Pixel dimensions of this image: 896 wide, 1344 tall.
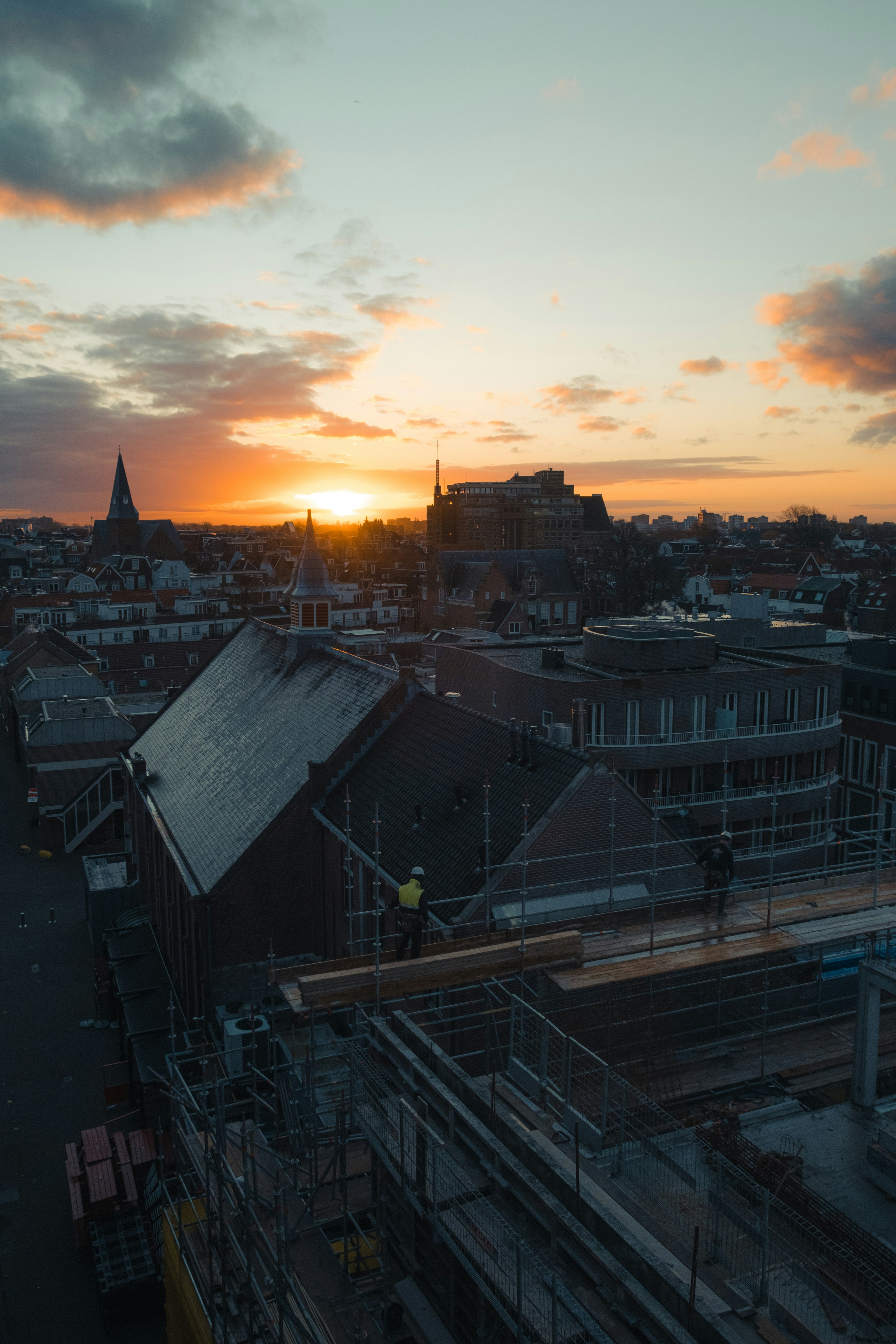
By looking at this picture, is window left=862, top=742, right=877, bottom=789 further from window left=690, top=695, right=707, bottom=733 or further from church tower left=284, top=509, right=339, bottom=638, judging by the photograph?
church tower left=284, top=509, right=339, bottom=638

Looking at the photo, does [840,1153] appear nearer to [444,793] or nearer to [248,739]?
[444,793]

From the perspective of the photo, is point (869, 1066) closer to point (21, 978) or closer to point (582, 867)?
point (582, 867)

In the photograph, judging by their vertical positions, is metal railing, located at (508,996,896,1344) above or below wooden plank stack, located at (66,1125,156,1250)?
above

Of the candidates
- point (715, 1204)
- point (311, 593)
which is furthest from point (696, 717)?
point (715, 1204)

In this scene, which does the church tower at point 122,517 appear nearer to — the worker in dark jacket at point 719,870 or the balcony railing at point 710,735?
the balcony railing at point 710,735

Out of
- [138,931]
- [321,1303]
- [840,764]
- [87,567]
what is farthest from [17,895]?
[87,567]

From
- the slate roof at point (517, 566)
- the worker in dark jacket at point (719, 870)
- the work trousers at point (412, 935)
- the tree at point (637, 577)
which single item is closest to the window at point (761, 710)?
the worker in dark jacket at point (719, 870)

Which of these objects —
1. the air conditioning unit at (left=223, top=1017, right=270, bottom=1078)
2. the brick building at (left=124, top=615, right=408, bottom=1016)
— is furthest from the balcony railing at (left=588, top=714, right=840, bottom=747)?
the air conditioning unit at (left=223, top=1017, right=270, bottom=1078)
